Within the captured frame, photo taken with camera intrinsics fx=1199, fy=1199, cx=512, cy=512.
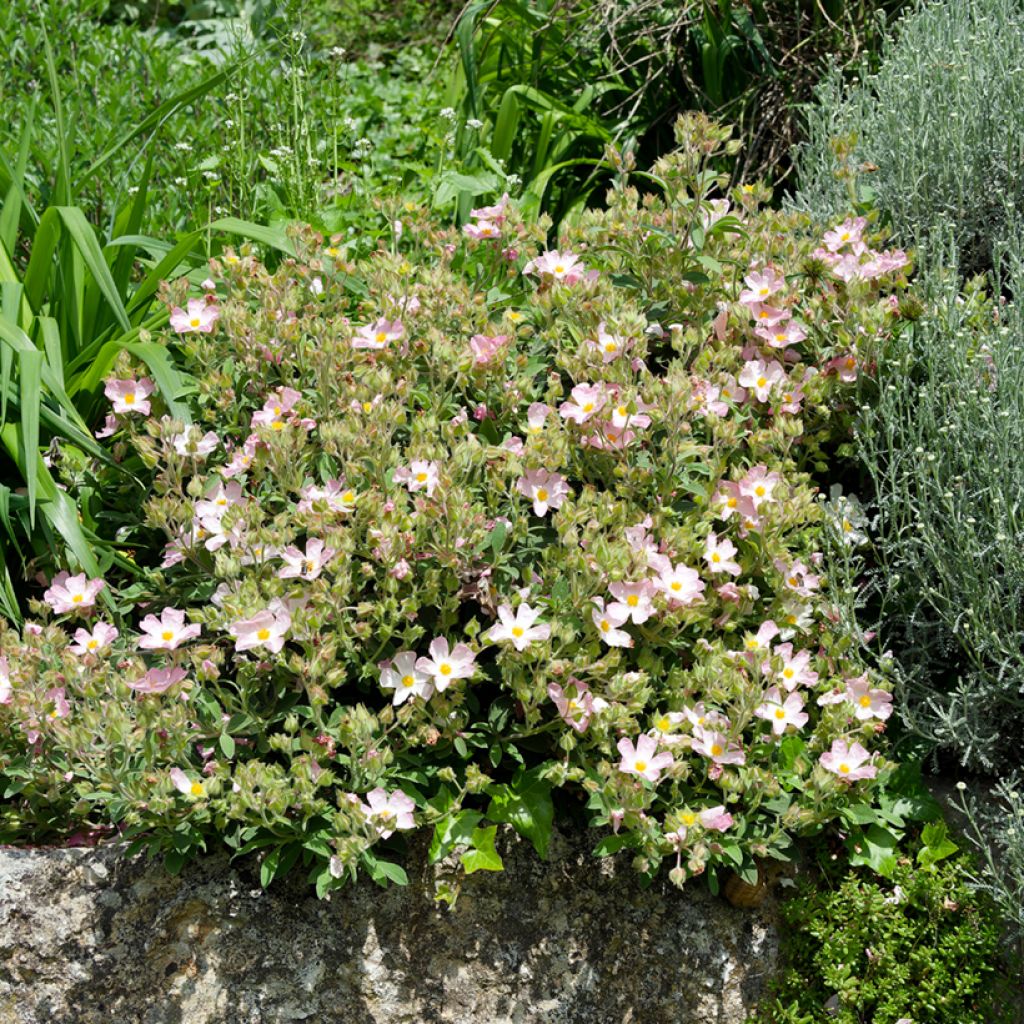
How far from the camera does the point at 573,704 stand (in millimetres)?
2059

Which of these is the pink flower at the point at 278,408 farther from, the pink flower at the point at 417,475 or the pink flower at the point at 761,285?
the pink flower at the point at 761,285

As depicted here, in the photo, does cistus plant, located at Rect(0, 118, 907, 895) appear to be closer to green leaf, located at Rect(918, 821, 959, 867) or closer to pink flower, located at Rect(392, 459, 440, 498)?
pink flower, located at Rect(392, 459, 440, 498)

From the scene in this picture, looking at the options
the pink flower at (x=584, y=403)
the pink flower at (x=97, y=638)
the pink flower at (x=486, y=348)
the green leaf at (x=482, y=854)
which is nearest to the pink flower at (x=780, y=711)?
the green leaf at (x=482, y=854)

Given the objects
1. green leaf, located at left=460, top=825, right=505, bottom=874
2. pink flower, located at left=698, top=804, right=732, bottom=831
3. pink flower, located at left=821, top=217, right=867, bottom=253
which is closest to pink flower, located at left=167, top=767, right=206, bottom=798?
green leaf, located at left=460, top=825, right=505, bottom=874

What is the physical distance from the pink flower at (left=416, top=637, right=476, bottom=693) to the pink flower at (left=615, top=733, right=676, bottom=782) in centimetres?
30

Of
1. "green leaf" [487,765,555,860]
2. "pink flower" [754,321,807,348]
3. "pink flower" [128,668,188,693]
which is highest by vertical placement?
"pink flower" [754,321,807,348]

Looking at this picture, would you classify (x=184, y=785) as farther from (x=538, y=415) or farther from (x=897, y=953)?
(x=897, y=953)

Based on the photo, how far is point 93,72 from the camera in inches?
181

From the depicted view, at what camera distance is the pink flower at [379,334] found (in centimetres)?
253

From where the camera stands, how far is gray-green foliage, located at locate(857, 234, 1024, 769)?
2273 mm

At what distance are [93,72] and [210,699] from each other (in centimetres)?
333

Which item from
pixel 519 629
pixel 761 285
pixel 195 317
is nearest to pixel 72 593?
pixel 195 317

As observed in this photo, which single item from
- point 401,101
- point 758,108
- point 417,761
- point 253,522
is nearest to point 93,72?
point 401,101

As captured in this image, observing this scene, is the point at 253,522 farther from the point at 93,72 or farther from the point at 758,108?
the point at 93,72
